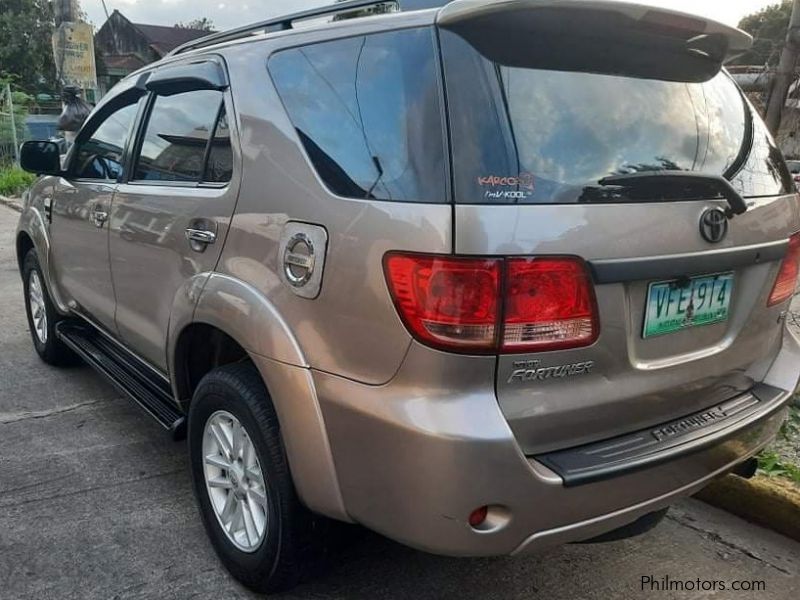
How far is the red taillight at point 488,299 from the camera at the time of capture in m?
1.76

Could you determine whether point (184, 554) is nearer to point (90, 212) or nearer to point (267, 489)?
point (267, 489)

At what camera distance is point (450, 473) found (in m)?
1.77

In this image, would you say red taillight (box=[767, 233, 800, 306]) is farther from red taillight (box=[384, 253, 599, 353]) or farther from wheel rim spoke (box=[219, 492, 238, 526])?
wheel rim spoke (box=[219, 492, 238, 526])

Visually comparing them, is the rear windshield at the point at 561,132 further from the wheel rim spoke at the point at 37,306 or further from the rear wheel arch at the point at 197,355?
the wheel rim spoke at the point at 37,306

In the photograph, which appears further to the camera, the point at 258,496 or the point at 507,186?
the point at 258,496

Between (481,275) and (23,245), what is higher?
(481,275)

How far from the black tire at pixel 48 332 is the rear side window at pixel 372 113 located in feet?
9.48

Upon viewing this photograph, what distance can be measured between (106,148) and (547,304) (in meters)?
2.75

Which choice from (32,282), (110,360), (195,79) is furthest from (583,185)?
(32,282)

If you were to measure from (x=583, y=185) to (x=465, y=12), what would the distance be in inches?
21.0

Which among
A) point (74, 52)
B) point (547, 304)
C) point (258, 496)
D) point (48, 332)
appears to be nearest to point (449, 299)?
point (547, 304)

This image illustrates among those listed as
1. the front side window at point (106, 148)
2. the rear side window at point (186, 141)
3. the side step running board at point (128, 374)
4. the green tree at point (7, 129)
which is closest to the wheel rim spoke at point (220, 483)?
the side step running board at point (128, 374)

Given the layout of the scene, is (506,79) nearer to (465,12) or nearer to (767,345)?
(465,12)

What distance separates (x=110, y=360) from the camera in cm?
364
